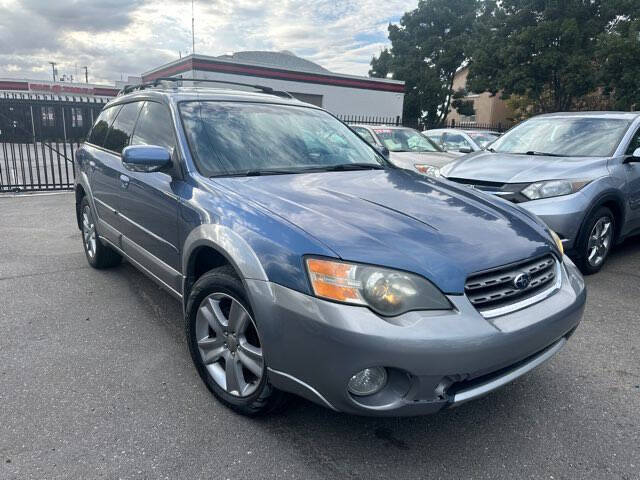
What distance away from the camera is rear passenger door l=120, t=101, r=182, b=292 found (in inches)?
118

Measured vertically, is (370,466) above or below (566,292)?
below

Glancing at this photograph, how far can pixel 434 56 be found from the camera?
36875 mm

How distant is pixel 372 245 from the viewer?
2086 millimetres

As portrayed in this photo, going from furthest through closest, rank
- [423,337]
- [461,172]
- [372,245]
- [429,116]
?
1. [429,116]
2. [461,172]
3. [372,245]
4. [423,337]

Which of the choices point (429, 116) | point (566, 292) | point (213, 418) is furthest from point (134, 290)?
point (429, 116)

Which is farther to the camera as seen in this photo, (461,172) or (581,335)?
(461,172)

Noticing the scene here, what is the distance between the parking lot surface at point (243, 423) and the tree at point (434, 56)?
112 ft

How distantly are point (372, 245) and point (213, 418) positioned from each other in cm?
125

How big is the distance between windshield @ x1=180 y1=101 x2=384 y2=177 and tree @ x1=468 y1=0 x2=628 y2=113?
21.1 metres

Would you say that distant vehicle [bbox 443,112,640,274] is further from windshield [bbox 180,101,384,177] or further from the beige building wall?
the beige building wall

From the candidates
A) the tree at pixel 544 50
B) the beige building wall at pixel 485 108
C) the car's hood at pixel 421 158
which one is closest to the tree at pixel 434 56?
the beige building wall at pixel 485 108

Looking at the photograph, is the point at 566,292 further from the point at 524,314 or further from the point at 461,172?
the point at 461,172

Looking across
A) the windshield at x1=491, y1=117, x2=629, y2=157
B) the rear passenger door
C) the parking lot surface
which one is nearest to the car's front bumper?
the parking lot surface

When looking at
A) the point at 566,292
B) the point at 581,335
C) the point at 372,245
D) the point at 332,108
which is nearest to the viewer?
the point at 372,245
